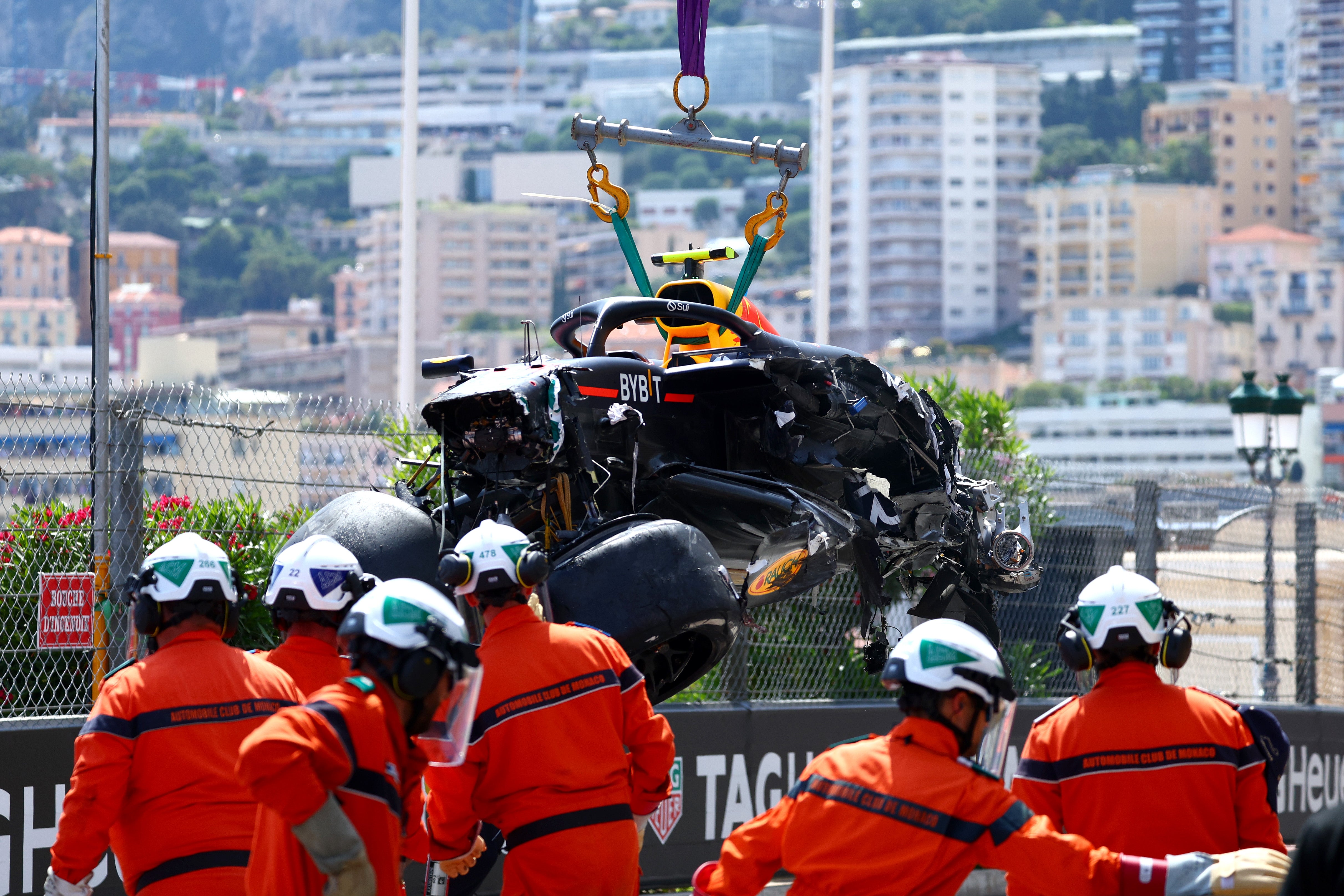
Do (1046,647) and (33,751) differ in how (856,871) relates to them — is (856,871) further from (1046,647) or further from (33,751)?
(1046,647)

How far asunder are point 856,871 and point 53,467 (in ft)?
15.8

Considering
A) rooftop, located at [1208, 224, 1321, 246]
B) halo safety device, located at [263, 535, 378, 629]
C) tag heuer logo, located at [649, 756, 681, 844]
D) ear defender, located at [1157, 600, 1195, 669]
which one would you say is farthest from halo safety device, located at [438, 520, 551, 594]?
rooftop, located at [1208, 224, 1321, 246]

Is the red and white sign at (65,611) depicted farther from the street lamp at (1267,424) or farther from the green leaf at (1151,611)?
the street lamp at (1267,424)

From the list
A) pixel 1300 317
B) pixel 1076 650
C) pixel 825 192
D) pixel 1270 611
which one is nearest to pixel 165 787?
pixel 1076 650

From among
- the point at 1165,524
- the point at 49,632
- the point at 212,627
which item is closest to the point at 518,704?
the point at 212,627

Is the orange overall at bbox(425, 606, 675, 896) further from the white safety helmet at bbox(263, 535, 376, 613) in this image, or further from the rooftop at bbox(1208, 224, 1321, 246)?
the rooftop at bbox(1208, 224, 1321, 246)

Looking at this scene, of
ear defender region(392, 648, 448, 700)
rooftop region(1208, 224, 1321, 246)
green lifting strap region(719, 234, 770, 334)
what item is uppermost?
rooftop region(1208, 224, 1321, 246)

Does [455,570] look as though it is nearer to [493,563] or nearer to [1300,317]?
[493,563]

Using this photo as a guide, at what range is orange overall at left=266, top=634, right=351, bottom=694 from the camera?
6.04 meters

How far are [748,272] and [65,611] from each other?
3.58 meters

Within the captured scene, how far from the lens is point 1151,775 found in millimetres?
5590

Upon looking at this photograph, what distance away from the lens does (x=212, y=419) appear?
866 centimetres

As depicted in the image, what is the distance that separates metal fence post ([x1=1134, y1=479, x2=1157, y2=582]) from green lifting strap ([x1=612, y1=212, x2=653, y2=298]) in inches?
161

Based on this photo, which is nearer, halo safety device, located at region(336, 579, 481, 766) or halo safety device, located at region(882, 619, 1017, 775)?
halo safety device, located at region(336, 579, 481, 766)
